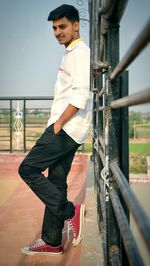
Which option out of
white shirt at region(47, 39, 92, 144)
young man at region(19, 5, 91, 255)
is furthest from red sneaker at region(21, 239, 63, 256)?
white shirt at region(47, 39, 92, 144)

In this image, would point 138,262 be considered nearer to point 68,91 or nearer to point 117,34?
point 117,34

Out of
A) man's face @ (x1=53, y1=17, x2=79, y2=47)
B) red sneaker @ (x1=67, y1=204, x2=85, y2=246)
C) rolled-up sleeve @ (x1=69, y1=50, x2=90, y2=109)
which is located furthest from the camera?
red sneaker @ (x1=67, y1=204, x2=85, y2=246)

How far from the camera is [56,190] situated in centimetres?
196

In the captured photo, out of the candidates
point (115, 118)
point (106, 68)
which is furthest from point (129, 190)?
point (106, 68)

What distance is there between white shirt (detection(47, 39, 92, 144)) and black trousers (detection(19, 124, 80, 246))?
0.21ft

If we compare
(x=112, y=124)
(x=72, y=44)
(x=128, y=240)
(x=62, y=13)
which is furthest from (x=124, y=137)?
(x=62, y=13)

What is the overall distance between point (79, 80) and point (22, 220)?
4.14ft

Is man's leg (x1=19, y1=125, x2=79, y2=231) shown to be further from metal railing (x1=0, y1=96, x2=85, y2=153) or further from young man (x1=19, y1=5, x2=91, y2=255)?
metal railing (x1=0, y1=96, x2=85, y2=153)

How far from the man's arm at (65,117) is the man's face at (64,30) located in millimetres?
381

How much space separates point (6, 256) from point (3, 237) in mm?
304

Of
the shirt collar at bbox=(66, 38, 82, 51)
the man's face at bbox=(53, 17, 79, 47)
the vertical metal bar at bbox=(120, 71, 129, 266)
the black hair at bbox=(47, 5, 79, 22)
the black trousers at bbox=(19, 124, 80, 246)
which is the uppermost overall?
the black hair at bbox=(47, 5, 79, 22)

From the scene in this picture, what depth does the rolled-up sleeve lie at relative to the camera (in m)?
1.87

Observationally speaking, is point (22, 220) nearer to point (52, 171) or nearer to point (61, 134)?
point (52, 171)

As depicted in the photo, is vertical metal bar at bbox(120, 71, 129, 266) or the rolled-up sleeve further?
the rolled-up sleeve
